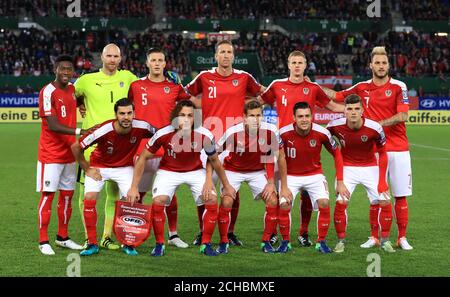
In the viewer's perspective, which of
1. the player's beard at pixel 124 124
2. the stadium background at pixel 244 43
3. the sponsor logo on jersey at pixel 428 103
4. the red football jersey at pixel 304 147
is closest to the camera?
the player's beard at pixel 124 124

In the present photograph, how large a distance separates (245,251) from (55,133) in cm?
237

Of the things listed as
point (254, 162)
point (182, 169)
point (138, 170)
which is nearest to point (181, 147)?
point (182, 169)

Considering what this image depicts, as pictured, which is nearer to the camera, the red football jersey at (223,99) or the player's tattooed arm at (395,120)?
the player's tattooed arm at (395,120)

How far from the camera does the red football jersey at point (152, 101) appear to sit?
7.99 m

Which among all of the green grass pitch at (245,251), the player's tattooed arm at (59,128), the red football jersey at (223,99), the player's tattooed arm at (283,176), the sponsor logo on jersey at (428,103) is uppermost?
the red football jersey at (223,99)

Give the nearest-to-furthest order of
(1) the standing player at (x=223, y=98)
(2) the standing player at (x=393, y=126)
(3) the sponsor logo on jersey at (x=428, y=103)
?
(2) the standing player at (x=393, y=126), (1) the standing player at (x=223, y=98), (3) the sponsor logo on jersey at (x=428, y=103)

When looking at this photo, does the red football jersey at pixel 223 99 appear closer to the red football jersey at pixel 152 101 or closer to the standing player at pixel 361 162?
the red football jersey at pixel 152 101

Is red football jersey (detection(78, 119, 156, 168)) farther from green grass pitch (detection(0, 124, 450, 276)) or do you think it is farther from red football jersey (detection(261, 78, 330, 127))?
red football jersey (detection(261, 78, 330, 127))

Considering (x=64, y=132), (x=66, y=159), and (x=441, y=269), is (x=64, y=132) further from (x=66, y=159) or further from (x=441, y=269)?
(x=441, y=269)

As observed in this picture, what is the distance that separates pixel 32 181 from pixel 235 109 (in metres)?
6.43

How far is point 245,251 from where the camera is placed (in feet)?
25.2

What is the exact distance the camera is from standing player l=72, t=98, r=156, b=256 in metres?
7.32

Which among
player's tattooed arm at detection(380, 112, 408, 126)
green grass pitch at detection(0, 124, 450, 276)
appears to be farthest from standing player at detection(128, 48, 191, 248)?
player's tattooed arm at detection(380, 112, 408, 126)

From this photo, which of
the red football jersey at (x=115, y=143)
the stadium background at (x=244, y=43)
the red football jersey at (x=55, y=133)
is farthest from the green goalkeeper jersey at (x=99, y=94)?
the stadium background at (x=244, y=43)
